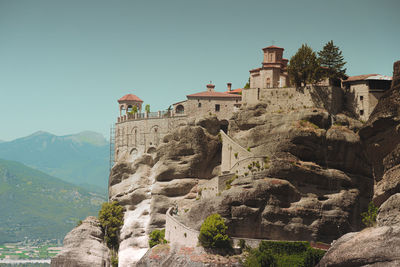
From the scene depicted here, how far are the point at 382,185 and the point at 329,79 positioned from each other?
4498cm

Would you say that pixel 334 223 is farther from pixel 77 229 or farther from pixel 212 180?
pixel 77 229

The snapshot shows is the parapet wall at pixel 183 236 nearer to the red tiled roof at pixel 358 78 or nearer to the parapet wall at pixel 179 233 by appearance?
the parapet wall at pixel 179 233

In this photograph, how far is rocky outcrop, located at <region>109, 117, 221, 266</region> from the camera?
82.4 metres

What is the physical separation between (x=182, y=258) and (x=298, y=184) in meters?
15.0

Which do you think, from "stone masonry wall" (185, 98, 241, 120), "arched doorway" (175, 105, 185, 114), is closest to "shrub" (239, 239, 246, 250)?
"stone masonry wall" (185, 98, 241, 120)

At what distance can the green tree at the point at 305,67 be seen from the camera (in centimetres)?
7812

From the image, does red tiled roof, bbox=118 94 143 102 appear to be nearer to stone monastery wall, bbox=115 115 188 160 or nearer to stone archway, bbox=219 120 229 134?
stone monastery wall, bbox=115 115 188 160

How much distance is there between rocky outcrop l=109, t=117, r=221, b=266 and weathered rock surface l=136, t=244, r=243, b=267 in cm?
976

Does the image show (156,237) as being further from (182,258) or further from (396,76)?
(396,76)

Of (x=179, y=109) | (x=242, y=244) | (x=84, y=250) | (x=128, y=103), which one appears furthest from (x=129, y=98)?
(x=242, y=244)

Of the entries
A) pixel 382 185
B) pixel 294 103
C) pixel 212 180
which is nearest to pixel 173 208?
pixel 212 180

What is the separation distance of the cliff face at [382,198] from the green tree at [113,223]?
55.3 metres

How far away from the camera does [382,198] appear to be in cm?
3556

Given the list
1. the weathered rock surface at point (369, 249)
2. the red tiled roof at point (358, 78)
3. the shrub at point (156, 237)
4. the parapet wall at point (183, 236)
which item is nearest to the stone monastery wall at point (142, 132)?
the shrub at point (156, 237)
